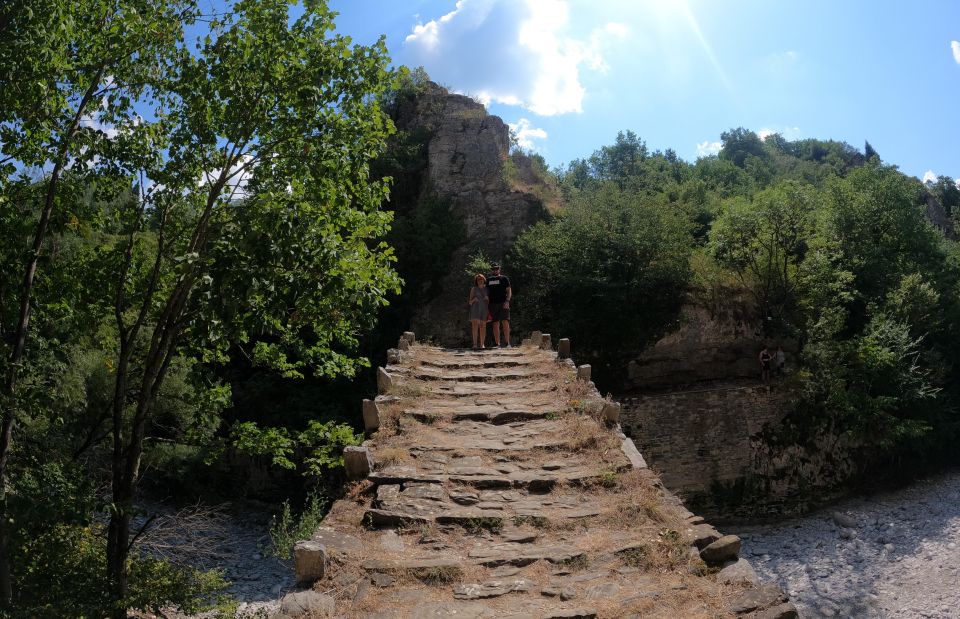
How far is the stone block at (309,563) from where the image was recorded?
5.34 metres

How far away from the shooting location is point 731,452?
20.9 m

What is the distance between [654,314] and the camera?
22.8 meters

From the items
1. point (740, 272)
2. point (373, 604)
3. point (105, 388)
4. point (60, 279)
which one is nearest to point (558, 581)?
point (373, 604)

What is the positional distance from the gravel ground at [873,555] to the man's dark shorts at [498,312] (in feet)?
30.8

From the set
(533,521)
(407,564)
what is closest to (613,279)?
(533,521)

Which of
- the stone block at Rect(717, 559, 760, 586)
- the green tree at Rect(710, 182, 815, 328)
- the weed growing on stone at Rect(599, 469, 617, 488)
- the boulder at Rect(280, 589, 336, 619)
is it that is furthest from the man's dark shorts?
the green tree at Rect(710, 182, 815, 328)

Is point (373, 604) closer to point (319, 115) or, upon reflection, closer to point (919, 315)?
point (319, 115)

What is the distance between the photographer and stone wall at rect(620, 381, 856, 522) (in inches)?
812

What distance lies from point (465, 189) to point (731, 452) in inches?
573

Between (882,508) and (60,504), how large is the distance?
2205cm

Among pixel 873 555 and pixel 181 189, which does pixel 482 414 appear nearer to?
pixel 181 189

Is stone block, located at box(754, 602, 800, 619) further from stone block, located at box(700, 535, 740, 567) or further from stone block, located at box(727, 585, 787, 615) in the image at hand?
stone block, located at box(700, 535, 740, 567)

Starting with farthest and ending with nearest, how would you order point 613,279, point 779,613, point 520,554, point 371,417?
point 613,279, point 371,417, point 520,554, point 779,613

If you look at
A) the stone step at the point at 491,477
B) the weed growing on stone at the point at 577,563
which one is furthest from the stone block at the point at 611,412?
the weed growing on stone at the point at 577,563
